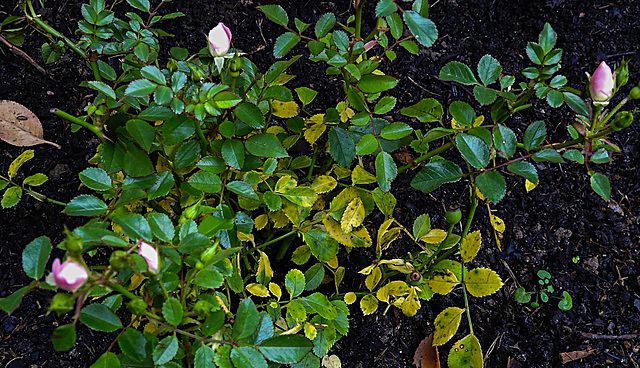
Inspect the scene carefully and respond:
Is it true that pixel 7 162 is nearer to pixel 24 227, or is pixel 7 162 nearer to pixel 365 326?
pixel 24 227

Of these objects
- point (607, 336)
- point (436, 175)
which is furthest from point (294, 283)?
point (607, 336)

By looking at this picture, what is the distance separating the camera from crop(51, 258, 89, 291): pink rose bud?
65 cm

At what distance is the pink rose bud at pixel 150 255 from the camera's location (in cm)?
76

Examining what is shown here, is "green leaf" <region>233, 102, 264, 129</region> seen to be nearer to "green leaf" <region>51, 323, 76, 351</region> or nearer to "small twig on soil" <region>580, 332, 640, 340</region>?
"green leaf" <region>51, 323, 76, 351</region>

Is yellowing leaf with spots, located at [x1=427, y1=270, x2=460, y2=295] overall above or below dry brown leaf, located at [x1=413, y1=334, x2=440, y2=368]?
above

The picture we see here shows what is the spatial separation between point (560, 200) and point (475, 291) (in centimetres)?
71

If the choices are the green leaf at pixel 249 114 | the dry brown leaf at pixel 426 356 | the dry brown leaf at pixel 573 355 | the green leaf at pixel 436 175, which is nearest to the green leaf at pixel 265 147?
the green leaf at pixel 249 114

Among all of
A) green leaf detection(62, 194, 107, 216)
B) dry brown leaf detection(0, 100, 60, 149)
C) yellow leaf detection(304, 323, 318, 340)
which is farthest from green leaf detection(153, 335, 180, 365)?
dry brown leaf detection(0, 100, 60, 149)

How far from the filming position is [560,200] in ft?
5.76

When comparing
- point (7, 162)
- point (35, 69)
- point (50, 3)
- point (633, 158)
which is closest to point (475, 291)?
point (633, 158)

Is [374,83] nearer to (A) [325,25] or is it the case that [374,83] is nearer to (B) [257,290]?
(A) [325,25]

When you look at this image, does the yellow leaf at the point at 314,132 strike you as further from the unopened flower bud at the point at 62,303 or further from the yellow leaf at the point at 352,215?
the unopened flower bud at the point at 62,303

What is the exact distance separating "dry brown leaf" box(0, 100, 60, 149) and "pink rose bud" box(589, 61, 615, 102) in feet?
5.14

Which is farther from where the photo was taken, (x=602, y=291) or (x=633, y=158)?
(x=633, y=158)
